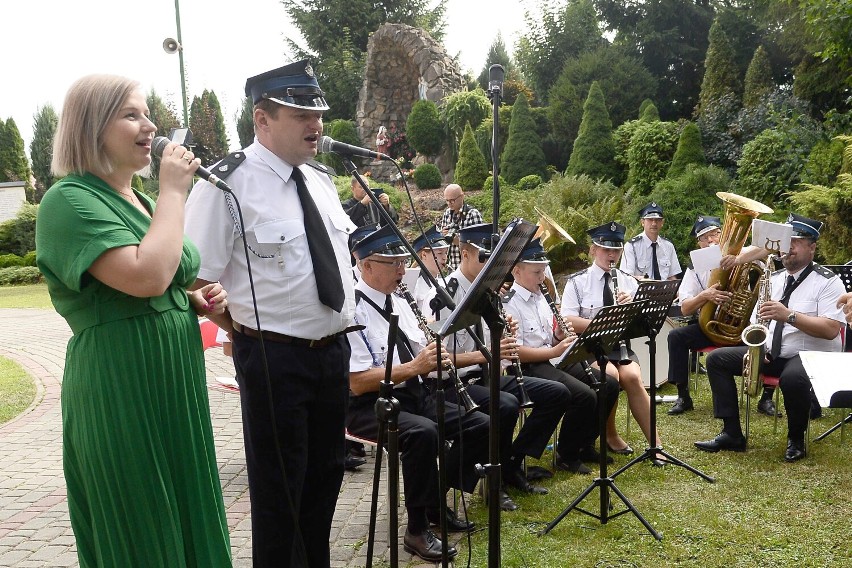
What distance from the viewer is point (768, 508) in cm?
529

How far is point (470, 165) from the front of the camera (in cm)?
2333

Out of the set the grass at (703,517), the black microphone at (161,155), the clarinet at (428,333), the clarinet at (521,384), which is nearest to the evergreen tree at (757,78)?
the grass at (703,517)

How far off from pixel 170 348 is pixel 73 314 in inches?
12.4

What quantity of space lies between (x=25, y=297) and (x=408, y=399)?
19849 millimetres

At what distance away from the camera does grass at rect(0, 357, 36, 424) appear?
28.0 ft

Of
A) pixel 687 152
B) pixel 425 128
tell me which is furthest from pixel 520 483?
pixel 425 128

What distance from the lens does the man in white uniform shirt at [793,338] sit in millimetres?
6352

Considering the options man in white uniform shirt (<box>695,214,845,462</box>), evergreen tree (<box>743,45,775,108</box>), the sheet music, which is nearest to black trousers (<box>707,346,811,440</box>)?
man in white uniform shirt (<box>695,214,845,462</box>)

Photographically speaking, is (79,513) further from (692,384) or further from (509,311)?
(692,384)

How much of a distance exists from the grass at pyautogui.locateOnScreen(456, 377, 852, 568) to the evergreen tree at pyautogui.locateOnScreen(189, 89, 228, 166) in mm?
32293

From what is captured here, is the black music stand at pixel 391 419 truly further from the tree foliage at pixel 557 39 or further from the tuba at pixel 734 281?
the tree foliage at pixel 557 39

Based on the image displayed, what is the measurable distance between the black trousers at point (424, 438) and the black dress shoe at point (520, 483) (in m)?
0.67

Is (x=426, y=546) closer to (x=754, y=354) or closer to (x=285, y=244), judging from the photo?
(x=285, y=244)

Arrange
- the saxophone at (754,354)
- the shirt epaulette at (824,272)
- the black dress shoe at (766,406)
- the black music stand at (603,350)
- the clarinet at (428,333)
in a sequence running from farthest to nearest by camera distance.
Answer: the black dress shoe at (766,406), the shirt epaulette at (824,272), the saxophone at (754,354), the black music stand at (603,350), the clarinet at (428,333)
